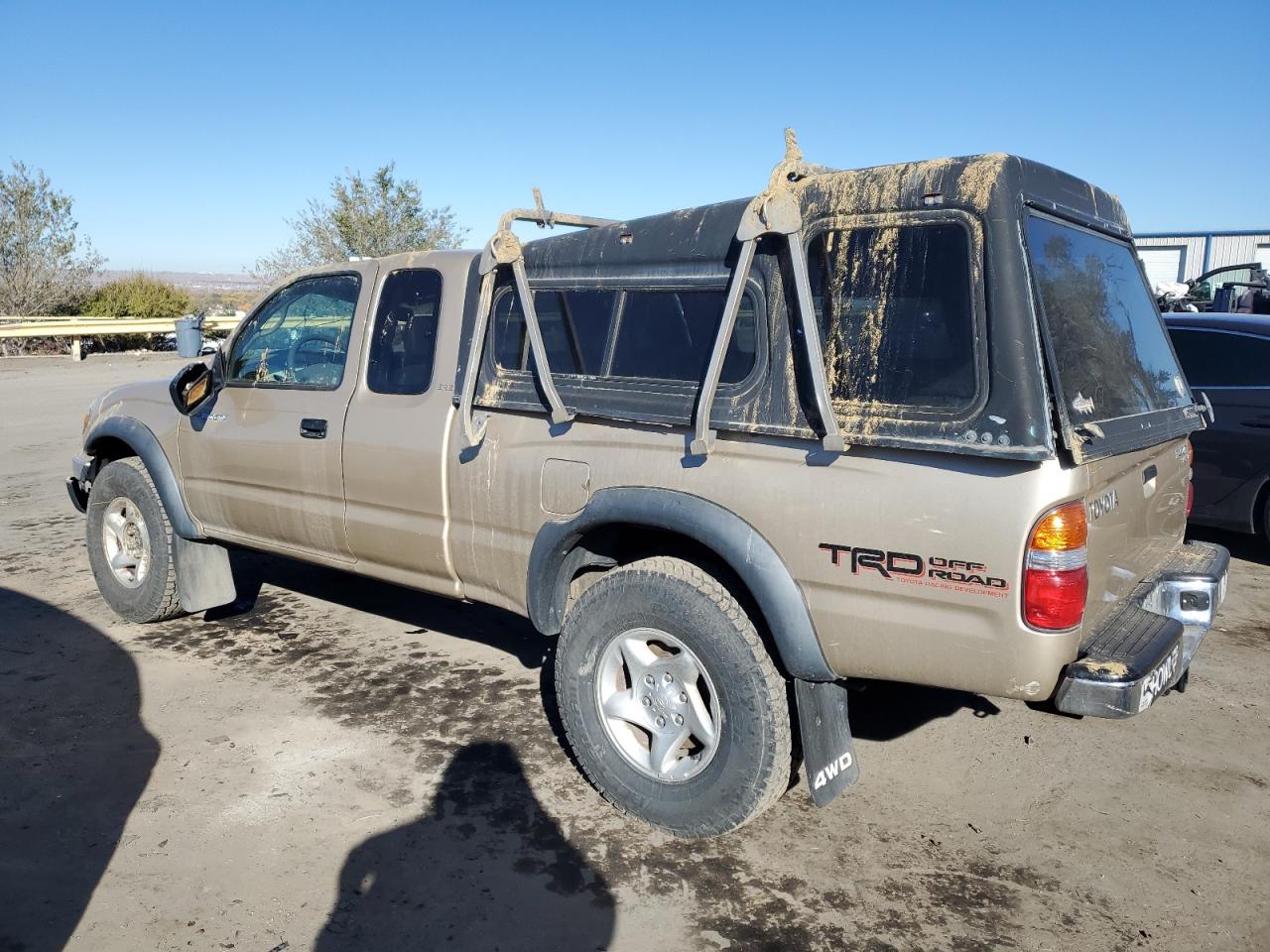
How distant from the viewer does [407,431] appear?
13.7ft

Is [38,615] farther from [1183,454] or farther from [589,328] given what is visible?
[1183,454]

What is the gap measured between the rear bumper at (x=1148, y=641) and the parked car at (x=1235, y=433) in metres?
2.92

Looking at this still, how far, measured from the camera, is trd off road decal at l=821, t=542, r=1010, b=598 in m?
2.65

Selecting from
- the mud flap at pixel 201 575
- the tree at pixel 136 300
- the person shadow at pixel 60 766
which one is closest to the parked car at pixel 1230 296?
the mud flap at pixel 201 575

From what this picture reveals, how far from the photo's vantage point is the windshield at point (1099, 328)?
2.88m

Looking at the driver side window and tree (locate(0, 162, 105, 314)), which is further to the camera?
tree (locate(0, 162, 105, 314))

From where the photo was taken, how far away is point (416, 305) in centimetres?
436

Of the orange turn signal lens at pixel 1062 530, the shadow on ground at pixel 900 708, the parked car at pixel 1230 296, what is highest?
the parked car at pixel 1230 296

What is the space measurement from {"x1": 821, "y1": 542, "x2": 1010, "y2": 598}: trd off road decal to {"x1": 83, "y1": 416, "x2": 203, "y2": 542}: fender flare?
374 centimetres

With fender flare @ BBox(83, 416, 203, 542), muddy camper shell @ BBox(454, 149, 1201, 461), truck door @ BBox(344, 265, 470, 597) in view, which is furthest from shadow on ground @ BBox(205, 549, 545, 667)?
muddy camper shell @ BBox(454, 149, 1201, 461)

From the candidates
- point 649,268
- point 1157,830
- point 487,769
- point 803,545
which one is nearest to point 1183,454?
point 1157,830

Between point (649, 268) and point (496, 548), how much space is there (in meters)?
1.25

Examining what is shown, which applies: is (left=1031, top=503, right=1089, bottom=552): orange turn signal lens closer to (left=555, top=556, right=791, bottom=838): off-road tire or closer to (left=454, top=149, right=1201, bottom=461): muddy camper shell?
(left=454, top=149, right=1201, bottom=461): muddy camper shell

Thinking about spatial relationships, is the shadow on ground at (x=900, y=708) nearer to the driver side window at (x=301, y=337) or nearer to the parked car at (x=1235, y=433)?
the driver side window at (x=301, y=337)
